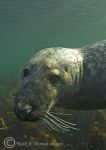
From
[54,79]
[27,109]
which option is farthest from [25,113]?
[54,79]

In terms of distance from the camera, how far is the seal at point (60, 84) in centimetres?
326

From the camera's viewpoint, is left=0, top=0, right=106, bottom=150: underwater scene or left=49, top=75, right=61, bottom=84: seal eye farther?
left=49, top=75, right=61, bottom=84: seal eye

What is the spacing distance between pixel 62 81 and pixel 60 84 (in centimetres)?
5

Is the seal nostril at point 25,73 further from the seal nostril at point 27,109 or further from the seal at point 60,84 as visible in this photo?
the seal nostril at point 27,109

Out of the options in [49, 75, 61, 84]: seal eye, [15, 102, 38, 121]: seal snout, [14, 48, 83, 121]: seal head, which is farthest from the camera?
[49, 75, 61, 84]: seal eye

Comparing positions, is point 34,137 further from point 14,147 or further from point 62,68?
point 62,68

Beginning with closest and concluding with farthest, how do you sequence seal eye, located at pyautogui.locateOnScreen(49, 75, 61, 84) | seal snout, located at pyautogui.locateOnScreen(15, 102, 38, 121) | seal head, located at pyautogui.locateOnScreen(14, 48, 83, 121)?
seal snout, located at pyautogui.locateOnScreen(15, 102, 38, 121) < seal head, located at pyautogui.locateOnScreen(14, 48, 83, 121) < seal eye, located at pyautogui.locateOnScreen(49, 75, 61, 84)

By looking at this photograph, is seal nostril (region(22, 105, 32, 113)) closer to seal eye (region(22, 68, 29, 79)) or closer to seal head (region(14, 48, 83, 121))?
seal head (region(14, 48, 83, 121))

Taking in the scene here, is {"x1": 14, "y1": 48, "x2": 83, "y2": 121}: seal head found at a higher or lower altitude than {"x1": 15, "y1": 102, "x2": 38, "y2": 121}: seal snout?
higher

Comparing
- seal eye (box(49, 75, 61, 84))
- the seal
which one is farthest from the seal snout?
seal eye (box(49, 75, 61, 84))

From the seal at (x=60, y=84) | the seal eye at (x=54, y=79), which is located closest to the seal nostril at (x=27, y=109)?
the seal at (x=60, y=84)

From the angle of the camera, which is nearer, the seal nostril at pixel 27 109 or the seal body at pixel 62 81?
the seal nostril at pixel 27 109

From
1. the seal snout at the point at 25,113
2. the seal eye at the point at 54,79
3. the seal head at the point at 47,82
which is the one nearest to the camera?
the seal snout at the point at 25,113

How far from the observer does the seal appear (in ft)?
10.7
